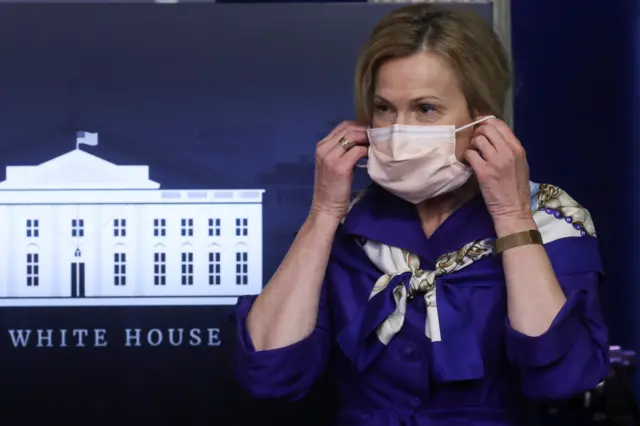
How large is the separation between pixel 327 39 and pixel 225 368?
83 centimetres

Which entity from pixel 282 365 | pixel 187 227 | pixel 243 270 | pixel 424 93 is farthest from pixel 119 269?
pixel 424 93

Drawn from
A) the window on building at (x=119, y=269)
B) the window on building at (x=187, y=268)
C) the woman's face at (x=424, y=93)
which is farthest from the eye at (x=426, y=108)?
the window on building at (x=119, y=269)

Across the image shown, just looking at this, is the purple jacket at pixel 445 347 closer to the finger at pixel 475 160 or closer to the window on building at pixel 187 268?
the finger at pixel 475 160

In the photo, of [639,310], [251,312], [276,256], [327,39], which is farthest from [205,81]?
[639,310]

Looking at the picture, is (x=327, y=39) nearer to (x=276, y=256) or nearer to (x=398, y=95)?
(x=276, y=256)

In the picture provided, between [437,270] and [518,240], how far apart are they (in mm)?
154

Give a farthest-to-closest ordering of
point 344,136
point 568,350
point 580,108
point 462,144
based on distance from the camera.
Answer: point 580,108 < point 344,136 < point 462,144 < point 568,350

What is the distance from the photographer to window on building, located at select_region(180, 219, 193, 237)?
213 cm

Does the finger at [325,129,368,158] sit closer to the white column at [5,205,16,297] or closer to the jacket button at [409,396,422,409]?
the jacket button at [409,396,422,409]

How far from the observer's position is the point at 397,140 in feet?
4.92

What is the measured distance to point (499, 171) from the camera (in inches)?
58.2

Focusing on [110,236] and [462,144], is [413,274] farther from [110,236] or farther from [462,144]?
[110,236]

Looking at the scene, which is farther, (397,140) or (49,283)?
(49,283)

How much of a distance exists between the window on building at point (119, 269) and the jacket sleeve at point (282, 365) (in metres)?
0.62
